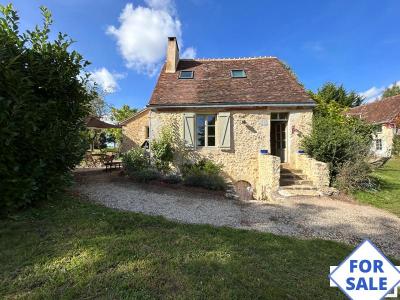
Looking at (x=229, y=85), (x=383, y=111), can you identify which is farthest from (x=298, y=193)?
(x=383, y=111)

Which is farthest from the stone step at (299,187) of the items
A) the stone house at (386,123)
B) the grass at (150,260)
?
the stone house at (386,123)

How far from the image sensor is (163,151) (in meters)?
9.41

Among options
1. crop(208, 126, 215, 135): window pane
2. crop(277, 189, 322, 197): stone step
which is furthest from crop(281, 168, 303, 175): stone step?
crop(208, 126, 215, 135): window pane

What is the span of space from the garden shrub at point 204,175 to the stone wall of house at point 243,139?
32cm

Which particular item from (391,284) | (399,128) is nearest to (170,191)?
(391,284)

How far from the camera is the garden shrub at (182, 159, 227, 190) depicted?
317 inches

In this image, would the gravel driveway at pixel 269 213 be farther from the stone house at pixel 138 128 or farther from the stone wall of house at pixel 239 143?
the stone house at pixel 138 128

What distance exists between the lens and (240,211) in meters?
5.86

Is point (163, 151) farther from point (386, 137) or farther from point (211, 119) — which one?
point (386, 137)

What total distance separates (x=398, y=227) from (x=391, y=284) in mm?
4717

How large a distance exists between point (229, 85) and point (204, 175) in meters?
4.72

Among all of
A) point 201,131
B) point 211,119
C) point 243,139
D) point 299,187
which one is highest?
point 211,119

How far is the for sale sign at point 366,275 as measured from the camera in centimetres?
153

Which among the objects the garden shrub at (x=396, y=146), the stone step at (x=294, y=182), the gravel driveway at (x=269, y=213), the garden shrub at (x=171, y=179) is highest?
the garden shrub at (x=396, y=146)
